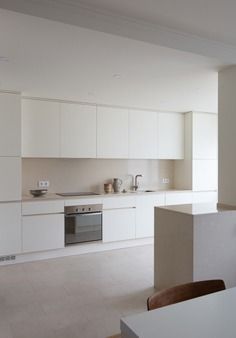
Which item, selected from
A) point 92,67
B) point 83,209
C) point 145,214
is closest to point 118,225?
point 145,214

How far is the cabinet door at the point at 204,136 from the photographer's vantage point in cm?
541

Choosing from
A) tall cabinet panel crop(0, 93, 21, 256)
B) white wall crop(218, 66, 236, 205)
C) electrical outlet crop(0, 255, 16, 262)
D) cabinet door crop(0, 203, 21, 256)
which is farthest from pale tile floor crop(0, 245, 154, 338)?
white wall crop(218, 66, 236, 205)

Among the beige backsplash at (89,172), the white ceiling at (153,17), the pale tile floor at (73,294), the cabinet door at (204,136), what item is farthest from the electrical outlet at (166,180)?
the white ceiling at (153,17)

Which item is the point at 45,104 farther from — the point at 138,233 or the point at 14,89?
the point at 138,233

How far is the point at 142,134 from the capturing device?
17.3ft

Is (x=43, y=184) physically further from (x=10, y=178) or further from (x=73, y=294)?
(x=73, y=294)

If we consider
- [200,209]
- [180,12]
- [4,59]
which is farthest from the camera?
[200,209]

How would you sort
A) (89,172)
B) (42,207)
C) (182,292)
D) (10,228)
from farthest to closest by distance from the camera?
(89,172) < (42,207) < (10,228) < (182,292)

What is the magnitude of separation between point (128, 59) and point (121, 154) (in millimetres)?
2405

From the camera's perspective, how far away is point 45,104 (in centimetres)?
443

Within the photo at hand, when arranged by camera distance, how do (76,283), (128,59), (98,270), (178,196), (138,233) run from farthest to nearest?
(178,196) → (138,233) → (98,270) → (76,283) → (128,59)

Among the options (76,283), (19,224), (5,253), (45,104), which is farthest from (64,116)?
(76,283)

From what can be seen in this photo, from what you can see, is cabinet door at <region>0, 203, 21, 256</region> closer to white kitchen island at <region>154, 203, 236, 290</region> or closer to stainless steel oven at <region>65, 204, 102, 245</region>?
stainless steel oven at <region>65, 204, 102, 245</region>

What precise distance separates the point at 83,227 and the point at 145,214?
1.15m
